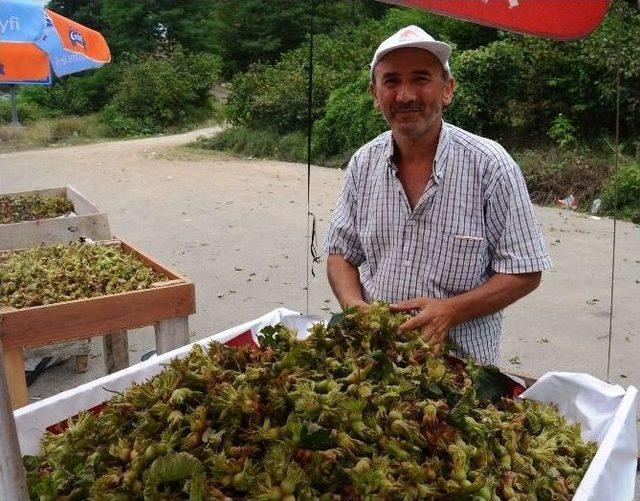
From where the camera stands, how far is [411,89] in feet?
6.88

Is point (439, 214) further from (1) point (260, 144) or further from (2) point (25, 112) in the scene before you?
(2) point (25, 112)

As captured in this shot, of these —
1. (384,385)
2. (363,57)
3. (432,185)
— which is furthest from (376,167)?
(363,57)

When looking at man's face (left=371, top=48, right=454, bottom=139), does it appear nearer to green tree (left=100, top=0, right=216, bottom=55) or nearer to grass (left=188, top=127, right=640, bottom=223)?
grass (left=188, top=127, right=640, bottom=223)

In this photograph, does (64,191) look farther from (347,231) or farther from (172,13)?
(172,13)

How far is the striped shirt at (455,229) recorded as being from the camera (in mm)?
2119

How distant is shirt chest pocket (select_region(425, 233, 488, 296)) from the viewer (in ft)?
7.09

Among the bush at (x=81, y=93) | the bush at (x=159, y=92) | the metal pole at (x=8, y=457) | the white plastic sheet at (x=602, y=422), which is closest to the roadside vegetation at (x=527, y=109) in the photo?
the white plastic sheet at (x=602, y=422)

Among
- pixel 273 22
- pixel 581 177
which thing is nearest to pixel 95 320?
pixel 581 177

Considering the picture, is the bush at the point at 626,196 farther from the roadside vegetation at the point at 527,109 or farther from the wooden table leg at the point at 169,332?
the wooden table leg at the point at 169,332

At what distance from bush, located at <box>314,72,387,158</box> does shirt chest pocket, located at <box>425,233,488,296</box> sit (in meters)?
11.6

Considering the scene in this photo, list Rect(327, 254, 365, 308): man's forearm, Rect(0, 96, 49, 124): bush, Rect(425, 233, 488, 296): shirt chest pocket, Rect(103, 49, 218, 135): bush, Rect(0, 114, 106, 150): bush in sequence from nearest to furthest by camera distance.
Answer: Rect(425, 233, 488, 296): shirt chest pocket
Rect(327, 254, 365, 308): man's forearm
Rect(0, 114, 106, 150): bush
Rect(103, 49, 218, 135): bush
Rect(0, 96, 49, 124): bush

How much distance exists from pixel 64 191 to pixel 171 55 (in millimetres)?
21607

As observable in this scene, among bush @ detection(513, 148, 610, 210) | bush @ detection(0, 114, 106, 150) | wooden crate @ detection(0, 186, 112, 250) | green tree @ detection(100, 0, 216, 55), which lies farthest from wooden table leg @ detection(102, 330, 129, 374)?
green tree @ detection(100, 0, 216, 55)

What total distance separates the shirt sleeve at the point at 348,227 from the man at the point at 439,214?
8 cm
